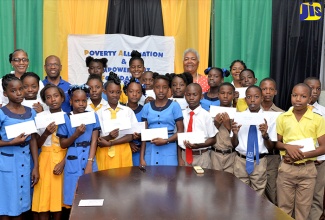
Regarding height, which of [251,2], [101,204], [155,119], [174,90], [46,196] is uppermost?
[251,2]

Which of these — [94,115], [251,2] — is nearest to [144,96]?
[94,115]

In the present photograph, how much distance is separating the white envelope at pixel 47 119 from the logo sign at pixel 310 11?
4066 millimetres

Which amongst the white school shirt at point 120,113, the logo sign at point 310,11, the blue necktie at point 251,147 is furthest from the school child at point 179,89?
the logo sign at point 310,11

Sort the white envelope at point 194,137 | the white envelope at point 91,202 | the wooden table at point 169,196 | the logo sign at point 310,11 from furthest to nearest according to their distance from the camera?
the logo sign at point 310,11 → the white envelope at point 194,137 → the white envelope at point 91,202 → the wooden table at point 169,196

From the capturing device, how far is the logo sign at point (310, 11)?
557cm

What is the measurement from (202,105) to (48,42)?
2982mm

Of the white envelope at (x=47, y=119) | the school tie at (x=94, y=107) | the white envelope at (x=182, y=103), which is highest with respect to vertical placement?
the white envelope at (x=182, y=103)

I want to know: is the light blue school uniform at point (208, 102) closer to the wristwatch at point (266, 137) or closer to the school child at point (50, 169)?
the wristwatch at point (266, 137)

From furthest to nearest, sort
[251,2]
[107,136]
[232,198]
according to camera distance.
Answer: [251,2], [107,136], [232,198]

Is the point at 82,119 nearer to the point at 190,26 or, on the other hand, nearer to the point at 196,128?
the point at 196,128

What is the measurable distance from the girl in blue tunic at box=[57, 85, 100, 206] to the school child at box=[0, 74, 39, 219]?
0.33m

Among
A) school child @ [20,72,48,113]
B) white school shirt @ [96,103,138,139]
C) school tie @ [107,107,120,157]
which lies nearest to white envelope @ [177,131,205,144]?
white school shirt @ [96,103,138,139]

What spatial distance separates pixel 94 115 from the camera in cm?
347

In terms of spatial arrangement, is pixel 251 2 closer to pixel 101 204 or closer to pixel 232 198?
pixel 232 198
